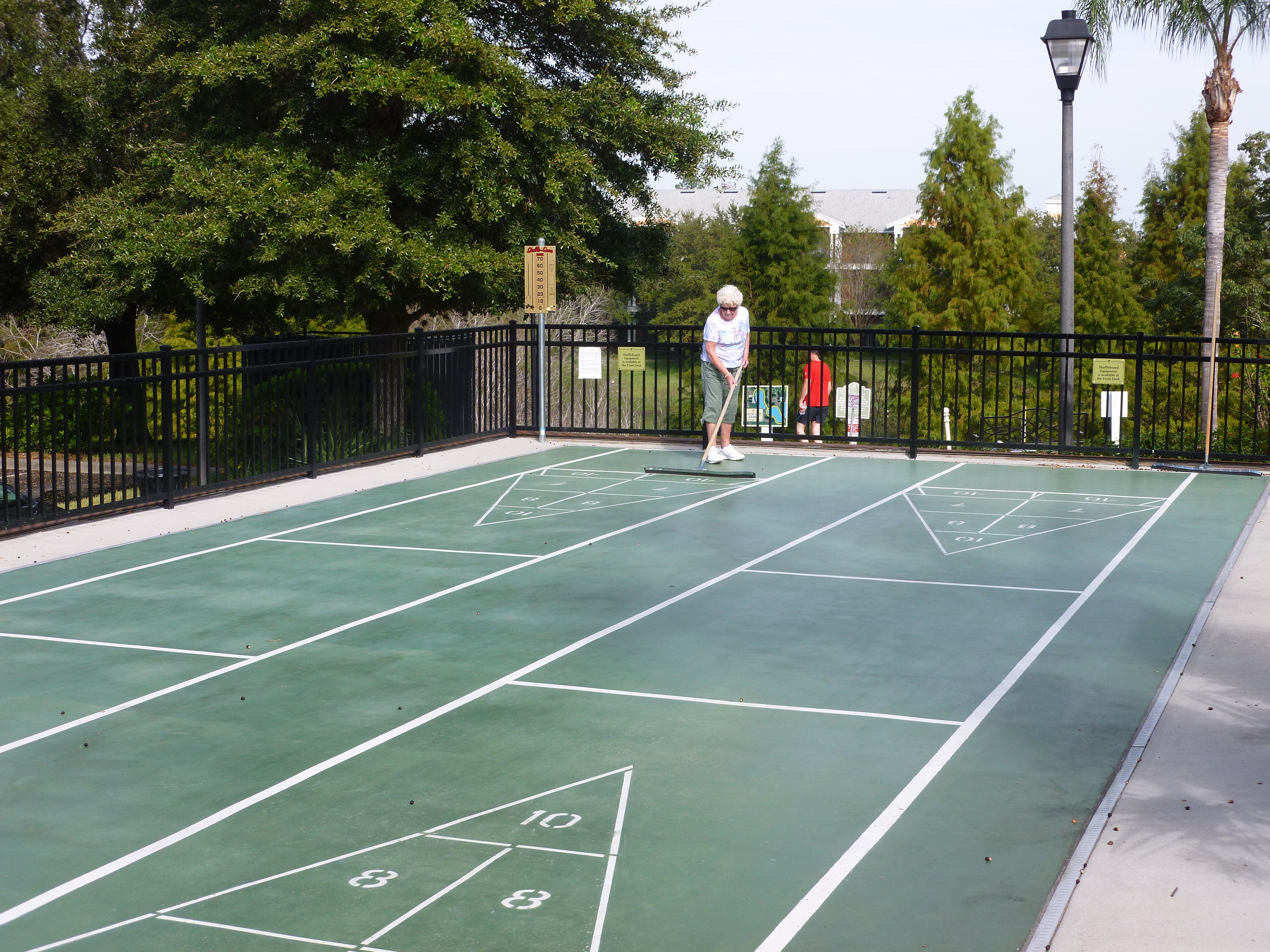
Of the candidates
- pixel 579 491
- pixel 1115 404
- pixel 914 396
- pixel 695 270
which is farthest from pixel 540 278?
pixel 695 270

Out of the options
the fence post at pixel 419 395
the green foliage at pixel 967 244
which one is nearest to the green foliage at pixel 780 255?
the green foliage at pixel 967 244

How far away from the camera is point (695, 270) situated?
223 ft

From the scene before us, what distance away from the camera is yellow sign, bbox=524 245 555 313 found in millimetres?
19969

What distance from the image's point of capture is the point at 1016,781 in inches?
265

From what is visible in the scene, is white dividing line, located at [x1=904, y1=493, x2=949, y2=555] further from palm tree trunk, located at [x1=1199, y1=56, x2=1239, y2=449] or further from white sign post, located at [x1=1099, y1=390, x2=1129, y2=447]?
palm tree trunk, located at [x1=1199, y1=56, x2=1239, y2=449]

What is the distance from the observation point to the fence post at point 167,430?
14375 millimetres

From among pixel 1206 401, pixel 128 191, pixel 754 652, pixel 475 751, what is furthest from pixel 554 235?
pixel 475 751

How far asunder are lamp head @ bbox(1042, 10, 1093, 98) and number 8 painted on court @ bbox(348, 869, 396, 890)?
16953 millimetres

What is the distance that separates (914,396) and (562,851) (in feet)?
48.6

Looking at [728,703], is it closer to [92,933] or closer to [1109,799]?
[1109,799]

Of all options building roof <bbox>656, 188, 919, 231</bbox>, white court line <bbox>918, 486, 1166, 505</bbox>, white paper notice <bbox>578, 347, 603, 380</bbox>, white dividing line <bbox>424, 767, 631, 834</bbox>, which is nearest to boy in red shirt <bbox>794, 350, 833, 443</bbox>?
white paper notice <bbox>578, 347, 603, 380</bbox>

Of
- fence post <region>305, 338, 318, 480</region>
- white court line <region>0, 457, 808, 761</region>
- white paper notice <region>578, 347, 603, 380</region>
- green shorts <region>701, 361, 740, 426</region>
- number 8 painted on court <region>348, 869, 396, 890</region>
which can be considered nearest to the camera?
number 8 painted on court <region>348, 869, 396, 890</region>

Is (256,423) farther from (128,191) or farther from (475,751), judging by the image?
(475,751)

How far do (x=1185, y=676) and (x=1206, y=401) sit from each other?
47.5 feet
